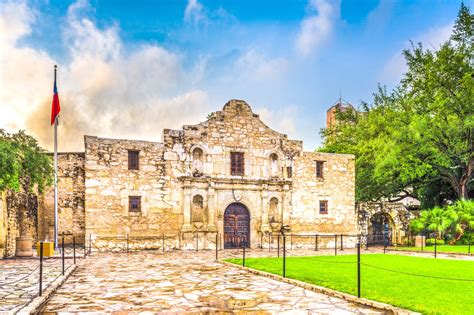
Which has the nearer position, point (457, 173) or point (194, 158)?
point (194, 158)

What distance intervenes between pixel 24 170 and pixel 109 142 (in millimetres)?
8475

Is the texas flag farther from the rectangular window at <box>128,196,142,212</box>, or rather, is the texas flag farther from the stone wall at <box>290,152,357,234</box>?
the stone wall at <box>290,152,357,234</box>

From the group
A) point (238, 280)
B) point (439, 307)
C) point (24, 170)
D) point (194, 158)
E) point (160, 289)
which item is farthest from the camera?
point (194, 158)

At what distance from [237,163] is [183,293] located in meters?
15.1

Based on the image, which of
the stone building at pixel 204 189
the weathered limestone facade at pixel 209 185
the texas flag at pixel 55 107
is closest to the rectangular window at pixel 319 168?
the stone building at pixel 204 189

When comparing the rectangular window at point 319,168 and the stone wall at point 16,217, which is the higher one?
the rectangular window at point 319,168

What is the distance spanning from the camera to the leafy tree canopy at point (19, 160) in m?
11.9

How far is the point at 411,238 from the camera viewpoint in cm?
2802

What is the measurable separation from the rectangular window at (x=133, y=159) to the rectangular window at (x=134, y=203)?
1.56 meters

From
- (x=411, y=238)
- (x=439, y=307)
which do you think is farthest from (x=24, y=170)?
(x=411, y=238)

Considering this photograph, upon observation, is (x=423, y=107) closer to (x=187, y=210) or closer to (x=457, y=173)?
(x=457, y=173)

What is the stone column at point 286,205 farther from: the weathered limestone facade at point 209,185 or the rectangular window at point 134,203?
the rectangular window at point 134,203

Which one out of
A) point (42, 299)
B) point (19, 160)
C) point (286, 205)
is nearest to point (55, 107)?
point (19, 160)

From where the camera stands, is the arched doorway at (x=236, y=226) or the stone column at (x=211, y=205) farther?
the arched doorway at (x=236, y=226)
